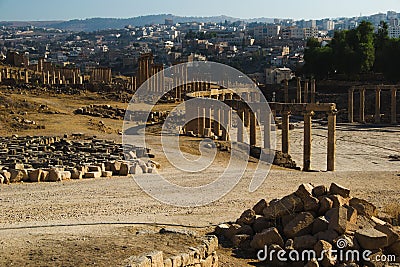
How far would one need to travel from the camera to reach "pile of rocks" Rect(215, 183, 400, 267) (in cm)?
1246

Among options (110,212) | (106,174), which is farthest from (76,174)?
(110,212)

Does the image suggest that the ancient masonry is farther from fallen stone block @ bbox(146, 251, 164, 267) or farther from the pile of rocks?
fallen stone block @ bbox(146, 251, 164, 267)

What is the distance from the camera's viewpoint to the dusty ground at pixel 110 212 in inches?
457

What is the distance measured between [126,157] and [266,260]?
13.3 m

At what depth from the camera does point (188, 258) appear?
11.6 meters

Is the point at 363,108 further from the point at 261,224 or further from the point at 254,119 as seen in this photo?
the point at 261,224

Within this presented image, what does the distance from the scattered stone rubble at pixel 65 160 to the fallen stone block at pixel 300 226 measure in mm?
10205

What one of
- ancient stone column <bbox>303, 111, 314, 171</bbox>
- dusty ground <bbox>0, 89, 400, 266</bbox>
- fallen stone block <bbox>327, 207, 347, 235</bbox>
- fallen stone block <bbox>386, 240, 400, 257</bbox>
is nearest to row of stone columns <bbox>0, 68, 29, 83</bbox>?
dusty ground <bbox>0, 89, 400, 266</bbox>

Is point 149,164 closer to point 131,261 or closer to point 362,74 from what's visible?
point 131,261

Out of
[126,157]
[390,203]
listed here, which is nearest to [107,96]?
[126,157]

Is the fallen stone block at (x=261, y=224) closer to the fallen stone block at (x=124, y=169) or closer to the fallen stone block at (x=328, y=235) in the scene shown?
the fallen stone block at (x=328, y=235)

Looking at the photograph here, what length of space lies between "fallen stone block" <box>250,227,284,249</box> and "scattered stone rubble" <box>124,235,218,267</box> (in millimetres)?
884

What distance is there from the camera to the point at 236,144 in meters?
31.3

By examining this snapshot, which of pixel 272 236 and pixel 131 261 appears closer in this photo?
pixel 131 261
